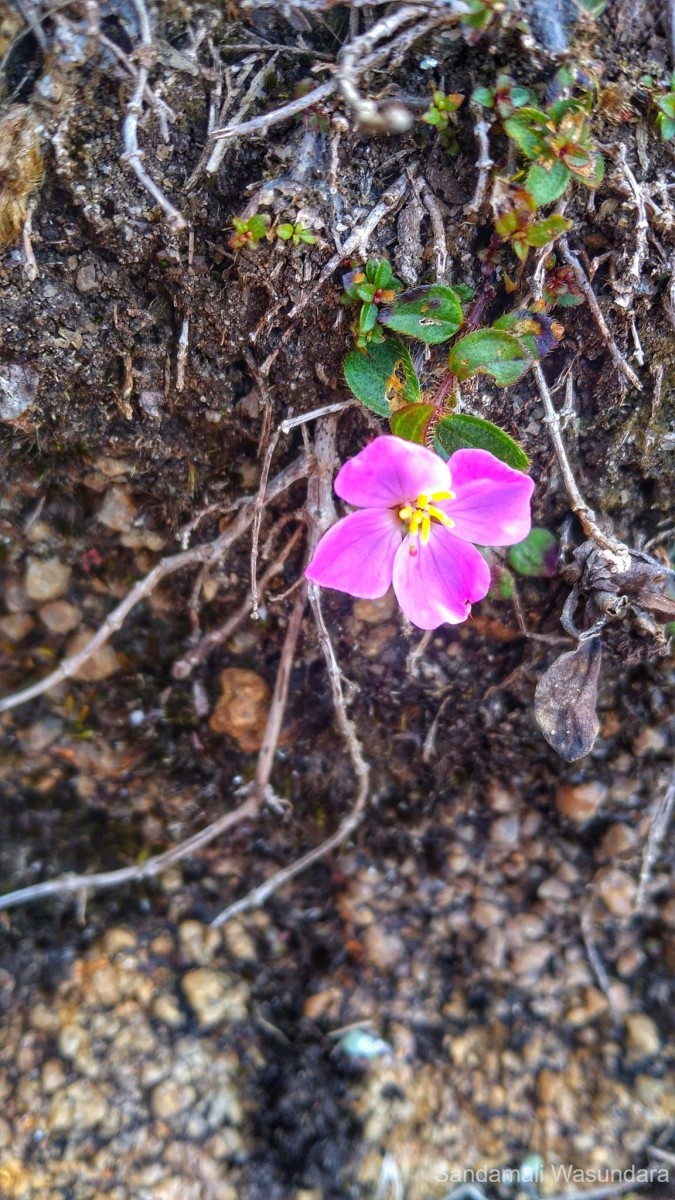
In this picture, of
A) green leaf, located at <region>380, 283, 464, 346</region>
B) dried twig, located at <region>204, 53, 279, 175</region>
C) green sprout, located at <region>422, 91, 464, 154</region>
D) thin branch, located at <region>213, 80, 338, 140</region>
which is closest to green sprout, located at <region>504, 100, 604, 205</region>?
green sprout, located at <region>422, 91, 464, 154</region>

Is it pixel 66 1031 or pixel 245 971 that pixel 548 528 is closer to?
pixel 245 971

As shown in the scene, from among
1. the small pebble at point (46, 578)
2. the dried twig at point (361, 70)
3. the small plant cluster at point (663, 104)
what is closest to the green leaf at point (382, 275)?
the dried twig at point (361, 70)

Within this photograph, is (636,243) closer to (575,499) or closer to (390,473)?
(575,499)

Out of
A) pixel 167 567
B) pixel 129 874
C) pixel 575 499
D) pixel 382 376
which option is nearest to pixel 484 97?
pixel 382 376

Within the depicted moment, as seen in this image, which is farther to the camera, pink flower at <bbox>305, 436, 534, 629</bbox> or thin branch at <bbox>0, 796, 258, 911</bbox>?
thin branch at <bbox>0, 796, 258, 911</bbox>

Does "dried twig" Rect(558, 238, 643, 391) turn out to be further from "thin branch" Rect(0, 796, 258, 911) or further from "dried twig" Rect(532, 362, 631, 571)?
"thin branch" Rect(0, 796, 258, 911)
